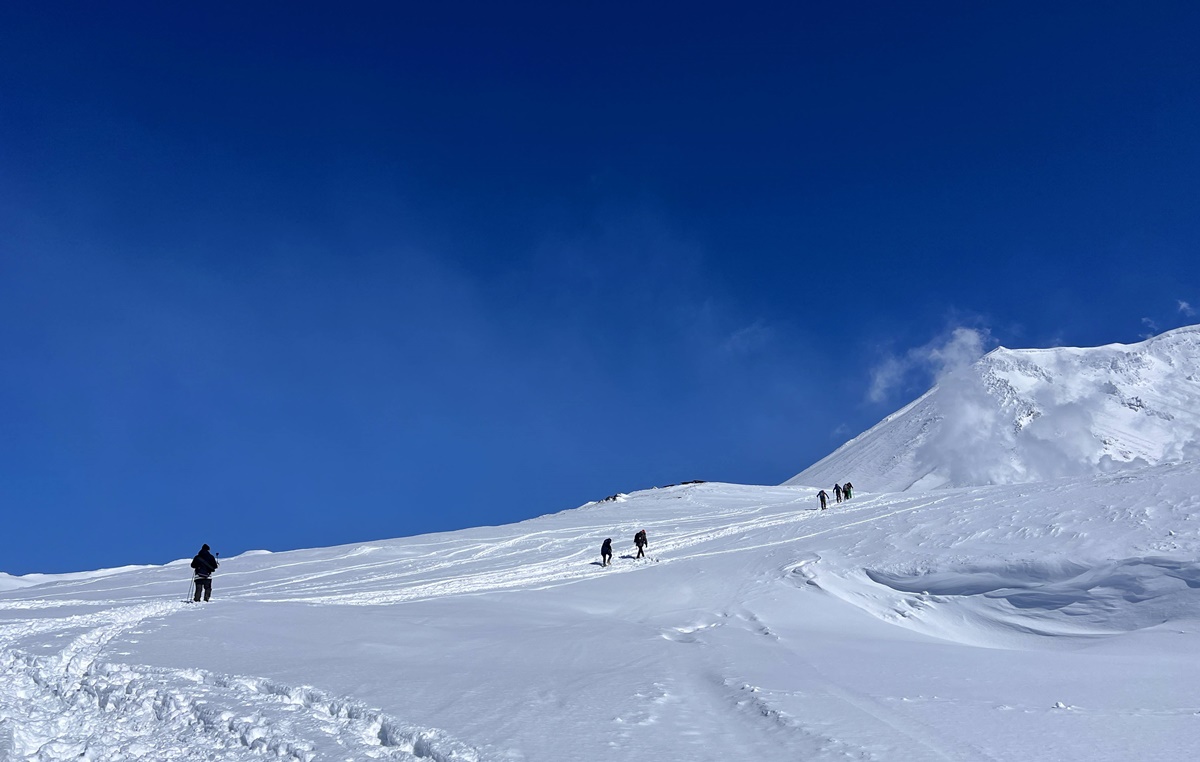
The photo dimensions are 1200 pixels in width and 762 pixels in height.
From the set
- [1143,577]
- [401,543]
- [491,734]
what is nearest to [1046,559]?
[1143,577]

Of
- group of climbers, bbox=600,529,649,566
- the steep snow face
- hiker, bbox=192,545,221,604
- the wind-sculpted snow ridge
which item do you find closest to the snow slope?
the wind-sculpted snow ridge

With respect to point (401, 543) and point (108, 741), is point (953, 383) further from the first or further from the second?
point (108, 741)

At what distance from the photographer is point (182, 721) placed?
25.5 feet

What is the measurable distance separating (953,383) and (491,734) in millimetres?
154158

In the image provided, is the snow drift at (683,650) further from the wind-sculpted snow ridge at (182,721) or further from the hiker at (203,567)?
the hiker at (203,567)

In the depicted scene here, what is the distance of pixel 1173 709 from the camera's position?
7.39 m

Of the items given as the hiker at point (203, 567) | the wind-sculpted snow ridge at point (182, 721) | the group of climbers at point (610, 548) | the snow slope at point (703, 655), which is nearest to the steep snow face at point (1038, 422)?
the group of climbers at point (610, 548)

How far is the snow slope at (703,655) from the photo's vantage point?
22.0 ft

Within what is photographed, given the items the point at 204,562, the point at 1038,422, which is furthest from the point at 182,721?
the point at 1038,422

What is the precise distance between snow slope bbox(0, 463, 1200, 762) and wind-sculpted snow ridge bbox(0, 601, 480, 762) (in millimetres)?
39

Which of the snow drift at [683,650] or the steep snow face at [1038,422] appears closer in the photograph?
the snow drift at [683,650]

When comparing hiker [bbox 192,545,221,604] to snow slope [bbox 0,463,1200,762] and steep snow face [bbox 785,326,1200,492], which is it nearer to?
snow slope [bbox 0,463,1200,762]

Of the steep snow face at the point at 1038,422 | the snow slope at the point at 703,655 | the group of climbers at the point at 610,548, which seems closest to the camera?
the snow slope at the point at 703,655

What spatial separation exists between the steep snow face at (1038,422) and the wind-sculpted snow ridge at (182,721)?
9146cm
